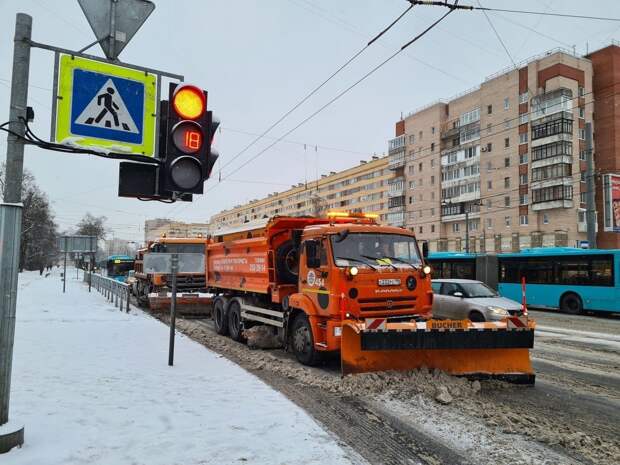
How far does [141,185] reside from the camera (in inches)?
172

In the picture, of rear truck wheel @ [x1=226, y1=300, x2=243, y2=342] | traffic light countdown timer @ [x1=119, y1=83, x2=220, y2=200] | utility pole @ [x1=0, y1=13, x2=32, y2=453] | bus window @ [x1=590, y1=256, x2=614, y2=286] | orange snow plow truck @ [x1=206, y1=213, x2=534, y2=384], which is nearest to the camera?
utility pole @ [x1=0, y1=13, x2=32, y2=453]

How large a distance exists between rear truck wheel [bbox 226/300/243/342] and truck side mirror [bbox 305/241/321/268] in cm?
360

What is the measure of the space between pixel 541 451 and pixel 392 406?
1.87 metres

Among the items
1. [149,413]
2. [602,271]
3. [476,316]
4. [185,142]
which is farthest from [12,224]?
A: [602,271]

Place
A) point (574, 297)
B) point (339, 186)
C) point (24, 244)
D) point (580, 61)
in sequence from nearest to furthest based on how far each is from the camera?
point (574, 297)
point (580, 61)
point (24, 244)
point (339, 186)

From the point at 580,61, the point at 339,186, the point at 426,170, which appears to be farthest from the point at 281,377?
the point at 339,186

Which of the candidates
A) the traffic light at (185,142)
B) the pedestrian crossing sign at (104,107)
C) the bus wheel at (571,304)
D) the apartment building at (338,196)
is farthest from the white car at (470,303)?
the apartment building at (338,196)

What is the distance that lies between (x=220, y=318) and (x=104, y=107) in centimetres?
923

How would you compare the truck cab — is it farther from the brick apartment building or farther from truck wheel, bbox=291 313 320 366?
the brick apartment building

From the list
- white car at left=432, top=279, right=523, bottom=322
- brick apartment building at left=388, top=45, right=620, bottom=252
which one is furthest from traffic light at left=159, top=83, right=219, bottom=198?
brick apartment building at left=388, top=45, right=620, bottom=252

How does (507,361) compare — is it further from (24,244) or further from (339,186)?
(339,186)

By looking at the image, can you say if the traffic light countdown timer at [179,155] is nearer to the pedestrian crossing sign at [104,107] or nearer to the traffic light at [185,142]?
the traffic light at [185,142]

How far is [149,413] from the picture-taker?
523 centimetres

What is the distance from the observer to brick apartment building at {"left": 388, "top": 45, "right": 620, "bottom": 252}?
50531 millimetres
